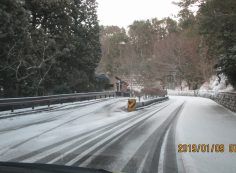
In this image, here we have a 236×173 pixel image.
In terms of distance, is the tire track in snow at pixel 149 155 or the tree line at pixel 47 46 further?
the tree line at pixel 47 46

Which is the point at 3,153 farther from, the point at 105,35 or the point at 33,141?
the point at 105,35

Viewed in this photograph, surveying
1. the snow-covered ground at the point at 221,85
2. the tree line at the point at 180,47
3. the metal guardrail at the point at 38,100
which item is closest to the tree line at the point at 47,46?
the metal guardrail at the point at 38,100

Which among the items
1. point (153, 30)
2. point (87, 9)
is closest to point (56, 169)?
point (87, 9)

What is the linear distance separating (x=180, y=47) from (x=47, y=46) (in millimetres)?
53661

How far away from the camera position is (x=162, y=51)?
82500mm

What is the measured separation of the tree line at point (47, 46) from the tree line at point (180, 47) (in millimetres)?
13373

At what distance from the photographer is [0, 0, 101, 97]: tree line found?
82.2 ft

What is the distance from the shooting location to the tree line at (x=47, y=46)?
25.1m

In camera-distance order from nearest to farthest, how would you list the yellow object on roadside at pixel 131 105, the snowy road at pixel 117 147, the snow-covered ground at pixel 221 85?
the snowy road at pixel 117 147 < the yellow object on roadside at pixel 131 105 < the snow-covered ground at pixel 221 85

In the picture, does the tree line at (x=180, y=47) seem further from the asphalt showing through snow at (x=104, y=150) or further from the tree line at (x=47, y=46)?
the tree line at (x=47, y=46)

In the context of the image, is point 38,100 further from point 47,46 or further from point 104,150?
point 104,150

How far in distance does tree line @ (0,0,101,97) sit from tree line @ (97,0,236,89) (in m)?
13.4

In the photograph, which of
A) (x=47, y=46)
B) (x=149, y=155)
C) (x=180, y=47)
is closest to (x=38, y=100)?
(x=47, y=46)

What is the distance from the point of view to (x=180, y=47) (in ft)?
258
